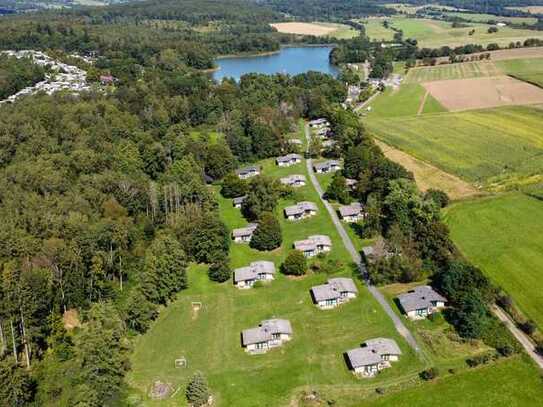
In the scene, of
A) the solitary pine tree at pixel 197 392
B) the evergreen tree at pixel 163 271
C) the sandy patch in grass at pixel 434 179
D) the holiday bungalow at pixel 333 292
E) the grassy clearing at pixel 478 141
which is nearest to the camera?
the solitary pine tree at pixel 197 392

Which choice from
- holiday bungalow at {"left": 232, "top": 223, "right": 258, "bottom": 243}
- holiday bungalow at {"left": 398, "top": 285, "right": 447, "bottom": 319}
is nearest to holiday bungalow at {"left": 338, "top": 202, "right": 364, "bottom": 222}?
holiday bungalow at {"left": 232, "top": 223, "right": 258, "bottom": 243}

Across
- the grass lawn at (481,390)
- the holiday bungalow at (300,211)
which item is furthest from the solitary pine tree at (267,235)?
the grass lawn at (481,390)

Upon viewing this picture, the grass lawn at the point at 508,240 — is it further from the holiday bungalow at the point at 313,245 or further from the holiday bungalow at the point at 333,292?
the holiday bungalow at the point at 313,245

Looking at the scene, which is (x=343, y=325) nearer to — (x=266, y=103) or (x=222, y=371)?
(x=222, y=371)

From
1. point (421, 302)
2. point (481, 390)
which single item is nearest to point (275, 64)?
point (421, 302)

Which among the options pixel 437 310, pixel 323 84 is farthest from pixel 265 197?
pixel 323 84

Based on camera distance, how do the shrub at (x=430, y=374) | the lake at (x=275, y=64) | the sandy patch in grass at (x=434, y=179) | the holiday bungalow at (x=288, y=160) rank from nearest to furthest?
the shrub at (x=430, y=374) → the sandy patch in grass at (x=434, y=179) → the holiday bungalow at (x=288, y=160) → the lake at (x=275, y=64)
